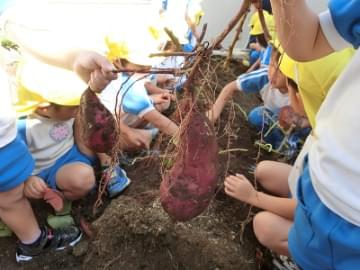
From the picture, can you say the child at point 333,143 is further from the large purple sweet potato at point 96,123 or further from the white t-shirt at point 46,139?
the white t-shirt at point 46,139

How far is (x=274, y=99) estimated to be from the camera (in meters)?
1.68

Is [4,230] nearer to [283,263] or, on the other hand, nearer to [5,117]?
[5,117]

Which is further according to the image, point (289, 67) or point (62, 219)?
point (62, 219)

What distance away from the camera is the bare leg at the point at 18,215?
3.74 ft

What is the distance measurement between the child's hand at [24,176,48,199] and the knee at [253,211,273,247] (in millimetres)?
610

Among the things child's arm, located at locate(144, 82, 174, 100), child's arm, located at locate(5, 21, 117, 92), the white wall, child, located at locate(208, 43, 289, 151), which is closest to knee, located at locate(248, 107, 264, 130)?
child, located at locate(208, 43, 289, 151)

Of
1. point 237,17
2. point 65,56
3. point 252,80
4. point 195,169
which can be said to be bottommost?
point 252,80

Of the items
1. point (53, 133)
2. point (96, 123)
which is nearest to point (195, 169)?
point (96, 123)

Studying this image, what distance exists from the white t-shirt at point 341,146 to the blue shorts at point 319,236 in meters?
0.02

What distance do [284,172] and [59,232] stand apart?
0.74m

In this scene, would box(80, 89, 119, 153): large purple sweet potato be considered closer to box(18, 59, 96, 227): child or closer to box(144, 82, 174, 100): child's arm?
box(18, 59, 96, 227): child

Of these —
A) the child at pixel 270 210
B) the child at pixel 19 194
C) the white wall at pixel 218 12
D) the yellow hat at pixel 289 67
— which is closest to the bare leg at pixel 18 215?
the child at pixel 19 194

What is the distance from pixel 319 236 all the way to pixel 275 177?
1.74 ft

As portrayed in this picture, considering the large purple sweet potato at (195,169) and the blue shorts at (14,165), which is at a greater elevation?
the large purple sweet potato at (195,169)
